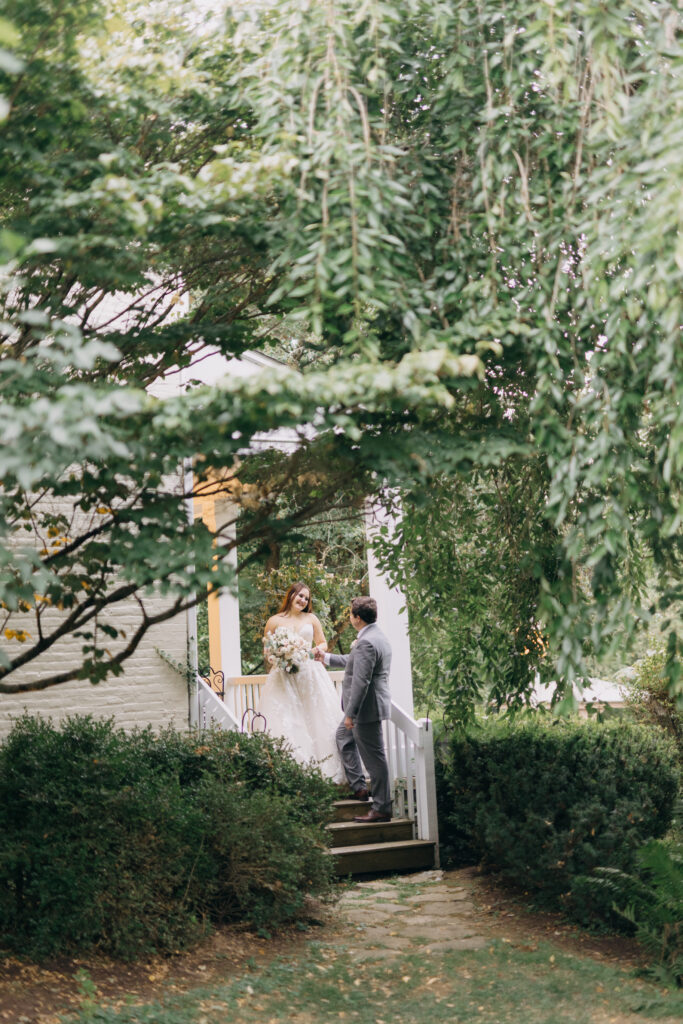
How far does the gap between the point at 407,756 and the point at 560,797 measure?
7.08ft

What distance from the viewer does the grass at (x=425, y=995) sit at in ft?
16.1

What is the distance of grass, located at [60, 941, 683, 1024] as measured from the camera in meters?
4.90

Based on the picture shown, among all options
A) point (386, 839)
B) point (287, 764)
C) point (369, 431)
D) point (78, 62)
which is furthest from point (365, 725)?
point (78, 62)

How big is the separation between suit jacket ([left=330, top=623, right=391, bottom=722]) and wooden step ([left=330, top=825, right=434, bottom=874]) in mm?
961

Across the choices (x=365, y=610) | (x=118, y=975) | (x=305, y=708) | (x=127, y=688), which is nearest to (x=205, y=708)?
(x=127, y=688)

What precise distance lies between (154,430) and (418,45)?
7.38ft

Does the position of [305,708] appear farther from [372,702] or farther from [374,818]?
[374,818]

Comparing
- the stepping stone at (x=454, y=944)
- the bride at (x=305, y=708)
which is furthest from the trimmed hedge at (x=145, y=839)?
the bride at (x=305, y=708)

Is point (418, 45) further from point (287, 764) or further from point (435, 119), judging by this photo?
point (287, 764)

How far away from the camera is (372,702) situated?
8492 mm

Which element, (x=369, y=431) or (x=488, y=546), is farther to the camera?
(x=488, y=546)

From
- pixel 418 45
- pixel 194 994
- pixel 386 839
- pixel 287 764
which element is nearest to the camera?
pixel 418 45

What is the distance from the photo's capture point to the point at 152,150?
480cm

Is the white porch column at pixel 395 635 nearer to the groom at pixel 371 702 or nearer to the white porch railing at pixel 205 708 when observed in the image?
the groom at pixel 371 702
